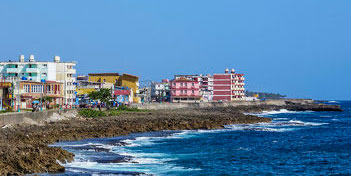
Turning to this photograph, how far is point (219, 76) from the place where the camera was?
554 feet

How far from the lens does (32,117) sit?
56219mm

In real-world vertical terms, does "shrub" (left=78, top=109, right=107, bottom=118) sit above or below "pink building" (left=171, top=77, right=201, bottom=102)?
below

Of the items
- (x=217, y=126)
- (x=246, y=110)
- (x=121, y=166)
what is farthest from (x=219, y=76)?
(x=121, y=166)

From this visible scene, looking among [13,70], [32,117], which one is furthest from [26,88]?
[32,117]

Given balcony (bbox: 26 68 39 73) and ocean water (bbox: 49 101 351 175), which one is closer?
ocean water (bbox: 49 101 351 175)

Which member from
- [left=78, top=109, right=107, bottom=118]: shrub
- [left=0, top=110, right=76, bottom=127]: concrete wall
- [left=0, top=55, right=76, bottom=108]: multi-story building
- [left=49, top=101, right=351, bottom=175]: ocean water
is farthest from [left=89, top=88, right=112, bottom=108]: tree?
[left=49, top=101, right=351, bottom=175]: ocean water

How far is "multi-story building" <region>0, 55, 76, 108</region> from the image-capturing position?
93.8 m

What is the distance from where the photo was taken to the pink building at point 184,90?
153 metres

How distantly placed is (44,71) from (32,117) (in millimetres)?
39329

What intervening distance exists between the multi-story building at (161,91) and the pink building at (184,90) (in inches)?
264

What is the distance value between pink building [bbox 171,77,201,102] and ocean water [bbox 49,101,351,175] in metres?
89.0

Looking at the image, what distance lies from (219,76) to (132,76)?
144ft

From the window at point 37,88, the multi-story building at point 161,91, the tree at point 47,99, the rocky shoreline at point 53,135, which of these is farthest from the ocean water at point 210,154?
the multi-story building at point 161,91

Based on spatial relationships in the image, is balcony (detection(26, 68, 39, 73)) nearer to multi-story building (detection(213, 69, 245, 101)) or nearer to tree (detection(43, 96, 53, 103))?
tree (detection(43, 96, 53, 103))
